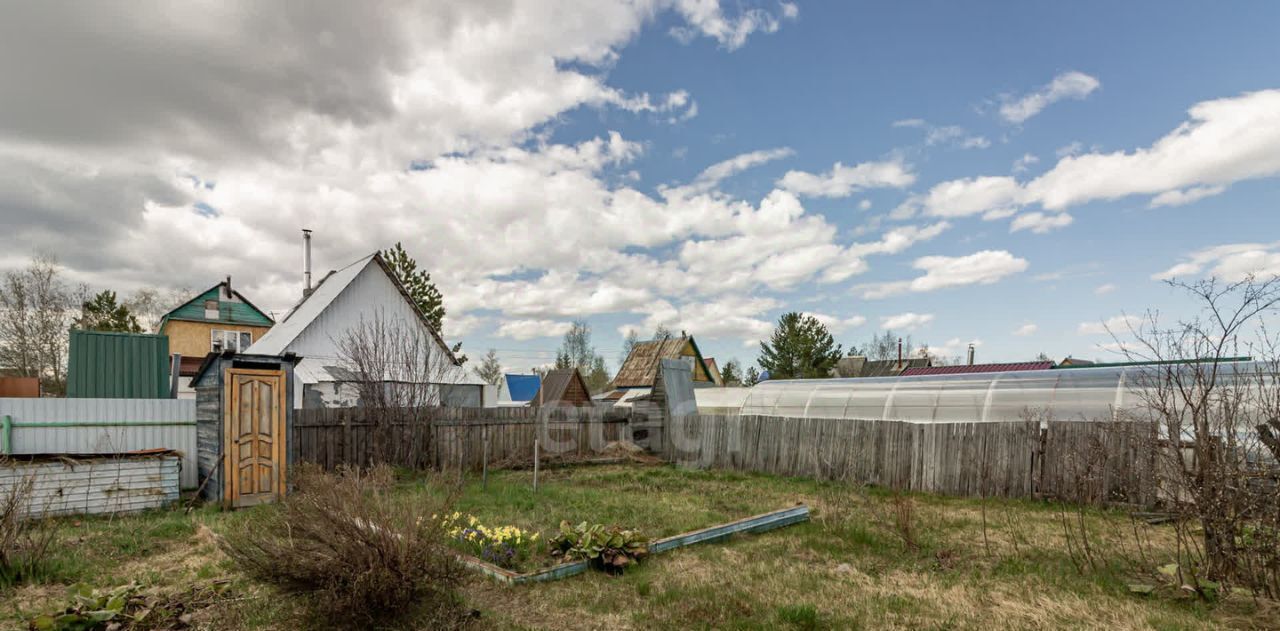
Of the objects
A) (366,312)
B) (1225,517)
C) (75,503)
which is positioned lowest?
(75,503)

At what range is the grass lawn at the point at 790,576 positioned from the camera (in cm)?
445

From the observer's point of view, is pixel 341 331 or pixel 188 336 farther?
pixel 188 336

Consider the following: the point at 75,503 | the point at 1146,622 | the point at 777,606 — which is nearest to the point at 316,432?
the point at 75,503

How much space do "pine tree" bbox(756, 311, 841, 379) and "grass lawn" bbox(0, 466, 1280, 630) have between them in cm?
2414

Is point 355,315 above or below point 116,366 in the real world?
above

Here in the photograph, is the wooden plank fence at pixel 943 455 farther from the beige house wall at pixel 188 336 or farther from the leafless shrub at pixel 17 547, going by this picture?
the beige house wall at pixel 188 336

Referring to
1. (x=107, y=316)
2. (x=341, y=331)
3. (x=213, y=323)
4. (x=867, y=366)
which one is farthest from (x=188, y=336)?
(x=867, y=366)

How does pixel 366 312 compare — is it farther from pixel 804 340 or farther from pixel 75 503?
pixel 804 340

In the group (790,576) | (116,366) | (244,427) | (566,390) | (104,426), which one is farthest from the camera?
(566,390)

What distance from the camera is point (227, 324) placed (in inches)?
1254

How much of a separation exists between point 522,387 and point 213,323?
15807mm

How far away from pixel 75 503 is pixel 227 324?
2743cm

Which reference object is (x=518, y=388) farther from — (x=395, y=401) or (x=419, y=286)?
(x=395, y=401)

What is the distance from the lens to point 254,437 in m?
9.27
